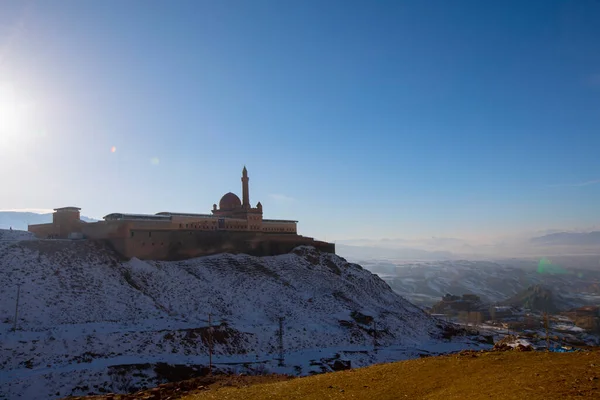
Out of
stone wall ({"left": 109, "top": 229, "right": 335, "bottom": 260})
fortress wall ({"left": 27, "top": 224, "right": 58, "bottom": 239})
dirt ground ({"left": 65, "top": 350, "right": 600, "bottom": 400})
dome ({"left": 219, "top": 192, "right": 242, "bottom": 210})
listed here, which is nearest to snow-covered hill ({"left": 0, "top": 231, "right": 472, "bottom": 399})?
stone wall ({"left": 109, "top": 229, "right": 335, "bottom": 260})

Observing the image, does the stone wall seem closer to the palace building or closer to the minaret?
the palace building

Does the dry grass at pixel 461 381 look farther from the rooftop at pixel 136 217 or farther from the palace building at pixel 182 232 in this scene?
the rooftop at pixel 136 217

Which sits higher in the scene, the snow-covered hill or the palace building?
the palace building

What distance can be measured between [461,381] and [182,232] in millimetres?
48232

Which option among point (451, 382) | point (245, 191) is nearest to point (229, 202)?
point (245, 191)

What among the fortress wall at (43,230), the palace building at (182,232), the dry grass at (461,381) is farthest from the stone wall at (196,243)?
the dry grass at (461,381)

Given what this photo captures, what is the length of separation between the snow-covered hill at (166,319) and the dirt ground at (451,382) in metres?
12.5

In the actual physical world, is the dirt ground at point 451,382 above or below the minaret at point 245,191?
below

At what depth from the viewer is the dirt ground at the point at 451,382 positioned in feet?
49.0

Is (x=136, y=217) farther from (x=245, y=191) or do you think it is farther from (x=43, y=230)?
(x=245, y=191)

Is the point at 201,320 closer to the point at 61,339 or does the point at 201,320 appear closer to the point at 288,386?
the point at 61,339

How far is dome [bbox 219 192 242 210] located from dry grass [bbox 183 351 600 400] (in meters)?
52.9

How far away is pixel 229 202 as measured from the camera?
7462 cm

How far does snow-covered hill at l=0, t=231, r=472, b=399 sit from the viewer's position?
33.2m
